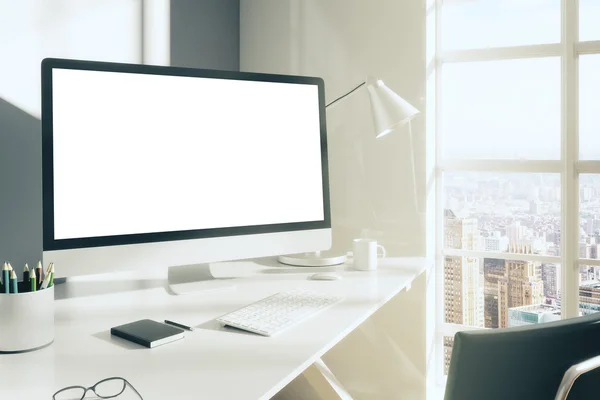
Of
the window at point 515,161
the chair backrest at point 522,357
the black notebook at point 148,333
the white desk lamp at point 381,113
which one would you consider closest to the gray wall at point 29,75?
the black notebook at point 148,333

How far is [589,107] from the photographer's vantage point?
1985 mm

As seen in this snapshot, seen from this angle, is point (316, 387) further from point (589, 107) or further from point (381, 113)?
point (589, 107)

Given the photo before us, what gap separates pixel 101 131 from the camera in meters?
1.27

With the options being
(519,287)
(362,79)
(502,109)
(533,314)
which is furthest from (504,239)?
(362,79)

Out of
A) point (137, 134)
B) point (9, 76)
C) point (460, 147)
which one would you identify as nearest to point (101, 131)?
point (137, 134)

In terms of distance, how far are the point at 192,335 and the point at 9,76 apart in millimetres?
795

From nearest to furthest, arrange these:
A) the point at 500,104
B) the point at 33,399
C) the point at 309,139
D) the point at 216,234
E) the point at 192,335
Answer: the point at 33,399, the point at 192,335, the point at 216,234, the point at 309,139, the point at 500,104

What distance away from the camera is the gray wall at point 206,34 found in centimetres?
195

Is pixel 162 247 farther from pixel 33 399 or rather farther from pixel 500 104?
pixel 500 104

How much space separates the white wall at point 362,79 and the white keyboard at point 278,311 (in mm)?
813

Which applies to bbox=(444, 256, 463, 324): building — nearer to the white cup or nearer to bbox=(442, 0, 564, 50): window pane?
the white cup

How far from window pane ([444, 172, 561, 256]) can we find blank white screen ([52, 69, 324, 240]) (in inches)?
30.4

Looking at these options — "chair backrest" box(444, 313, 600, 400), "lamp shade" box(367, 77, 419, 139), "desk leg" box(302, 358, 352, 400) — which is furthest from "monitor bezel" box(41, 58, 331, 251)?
"chair backrest" box(444, 313, 600, 400)

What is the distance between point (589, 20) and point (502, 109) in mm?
415
